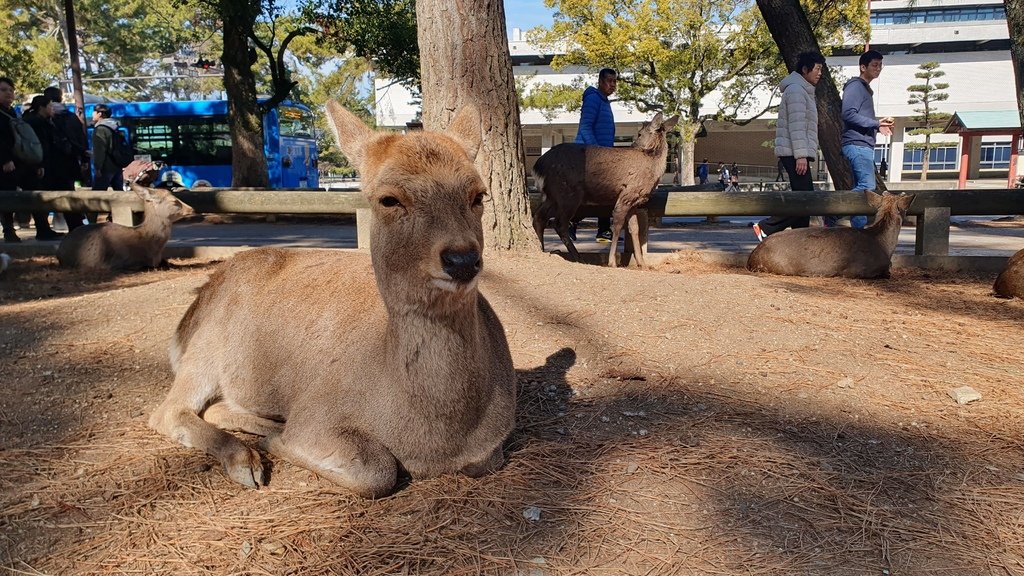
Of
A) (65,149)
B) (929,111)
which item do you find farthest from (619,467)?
(929,111)

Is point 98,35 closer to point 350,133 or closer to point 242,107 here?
point 242,107

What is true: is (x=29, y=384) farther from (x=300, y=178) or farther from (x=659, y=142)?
(x=300, y=178)

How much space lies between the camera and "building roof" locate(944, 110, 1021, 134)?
39.0 metres

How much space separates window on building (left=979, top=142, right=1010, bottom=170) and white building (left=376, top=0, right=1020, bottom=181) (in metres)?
0.07

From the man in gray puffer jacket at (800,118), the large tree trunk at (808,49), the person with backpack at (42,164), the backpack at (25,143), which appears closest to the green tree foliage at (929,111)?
the large tree trunk at (808,49)

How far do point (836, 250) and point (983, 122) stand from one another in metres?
41.2

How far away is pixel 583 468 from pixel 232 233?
16112mm

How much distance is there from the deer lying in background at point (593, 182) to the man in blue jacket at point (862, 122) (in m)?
2.76

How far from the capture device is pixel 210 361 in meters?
3.94

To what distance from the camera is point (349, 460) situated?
3.08 metres

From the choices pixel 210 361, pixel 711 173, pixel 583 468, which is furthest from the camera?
pixel 711 173

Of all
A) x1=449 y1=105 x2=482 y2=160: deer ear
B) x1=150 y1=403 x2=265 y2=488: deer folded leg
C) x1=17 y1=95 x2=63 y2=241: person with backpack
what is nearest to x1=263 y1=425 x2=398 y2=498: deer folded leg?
x1=150 y1=403 x2=265 y2=488: deer folded leg

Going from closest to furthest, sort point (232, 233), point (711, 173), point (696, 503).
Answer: point (696, 503)
point (232, 233)
point (711, 173)

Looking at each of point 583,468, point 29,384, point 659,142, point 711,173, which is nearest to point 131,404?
point 29,384
